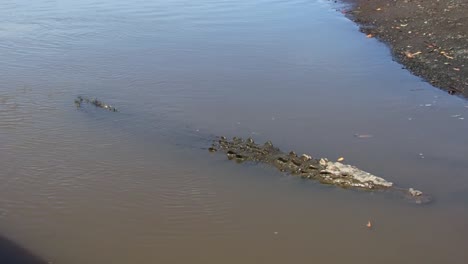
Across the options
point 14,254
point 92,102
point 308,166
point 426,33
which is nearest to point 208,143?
point 308,166

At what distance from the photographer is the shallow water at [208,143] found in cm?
556

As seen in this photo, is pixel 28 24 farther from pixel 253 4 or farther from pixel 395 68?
pixel 395 68

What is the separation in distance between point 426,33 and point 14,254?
10688 mm

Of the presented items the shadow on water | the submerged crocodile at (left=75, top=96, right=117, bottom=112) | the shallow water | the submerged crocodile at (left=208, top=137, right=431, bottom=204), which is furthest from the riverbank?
the shadow on water

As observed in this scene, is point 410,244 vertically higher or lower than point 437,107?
lower

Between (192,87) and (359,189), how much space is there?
14.3 ft

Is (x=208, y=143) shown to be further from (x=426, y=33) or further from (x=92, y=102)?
(x=426, y=33)

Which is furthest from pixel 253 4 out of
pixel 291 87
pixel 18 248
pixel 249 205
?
pixel 18 248

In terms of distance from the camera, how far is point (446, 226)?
5738mm

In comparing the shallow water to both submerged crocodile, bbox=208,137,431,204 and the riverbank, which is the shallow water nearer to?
submerged crocodile, bbox=208,137,431,204

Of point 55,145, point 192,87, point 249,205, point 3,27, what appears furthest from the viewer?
point 3,27

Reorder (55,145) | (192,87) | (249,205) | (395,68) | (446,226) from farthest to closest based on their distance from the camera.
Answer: (395,68), (192,87), (55,145), (249,205), (446,226)

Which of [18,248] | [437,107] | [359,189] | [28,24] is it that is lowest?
[18,248]

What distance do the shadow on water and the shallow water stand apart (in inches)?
4.6
